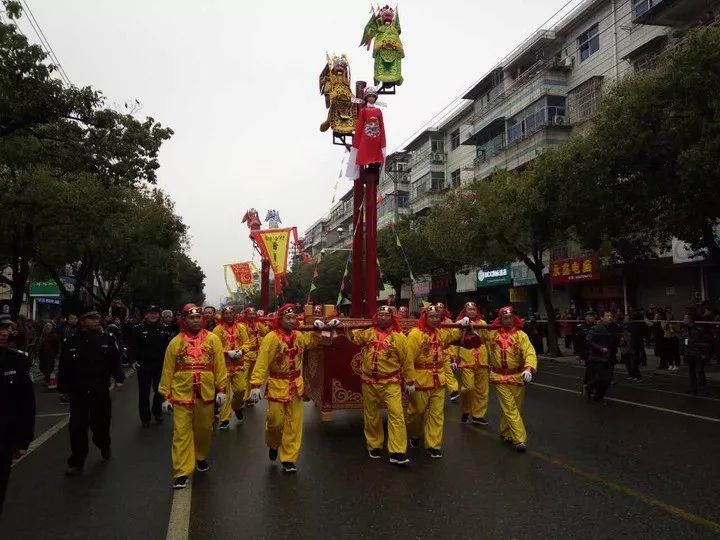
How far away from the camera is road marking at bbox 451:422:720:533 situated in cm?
479

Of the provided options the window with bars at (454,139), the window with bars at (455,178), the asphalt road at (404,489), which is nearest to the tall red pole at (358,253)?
the asphalt road at (404,489)

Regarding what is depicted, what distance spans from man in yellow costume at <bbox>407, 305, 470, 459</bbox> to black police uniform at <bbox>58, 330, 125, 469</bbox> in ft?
11.3

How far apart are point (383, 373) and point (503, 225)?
15.5 meters

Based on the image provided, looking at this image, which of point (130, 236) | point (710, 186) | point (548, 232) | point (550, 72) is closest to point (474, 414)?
point (710, 186)

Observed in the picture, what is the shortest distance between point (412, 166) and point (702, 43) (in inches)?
1413

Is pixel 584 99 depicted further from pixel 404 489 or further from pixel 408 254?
pixel 404 489

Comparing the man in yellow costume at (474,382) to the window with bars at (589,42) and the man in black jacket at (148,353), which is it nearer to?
the man in black jacket at (148,353)

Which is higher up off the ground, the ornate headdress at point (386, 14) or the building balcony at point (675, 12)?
the building balcony at point (675, 12)

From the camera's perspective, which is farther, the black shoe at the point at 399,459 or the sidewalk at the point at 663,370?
the sidewalk at the point at 663,370

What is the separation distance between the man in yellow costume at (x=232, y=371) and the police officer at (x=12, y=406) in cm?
460

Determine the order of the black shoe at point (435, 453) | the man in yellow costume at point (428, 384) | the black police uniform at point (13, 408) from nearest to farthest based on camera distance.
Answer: the black police uniform at point (13, 408), the black shoe at point (435, 453), the man in yellow costume at point (428, 384)

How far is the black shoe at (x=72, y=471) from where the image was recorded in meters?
6.69

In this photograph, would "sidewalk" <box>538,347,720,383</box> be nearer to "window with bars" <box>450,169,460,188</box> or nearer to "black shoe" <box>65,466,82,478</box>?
"black shoe" <box>65,466,82,478</box>

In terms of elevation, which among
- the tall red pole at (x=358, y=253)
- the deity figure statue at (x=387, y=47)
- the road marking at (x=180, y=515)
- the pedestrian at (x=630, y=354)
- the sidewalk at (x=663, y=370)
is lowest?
the road marking at (x=180, y=515)
